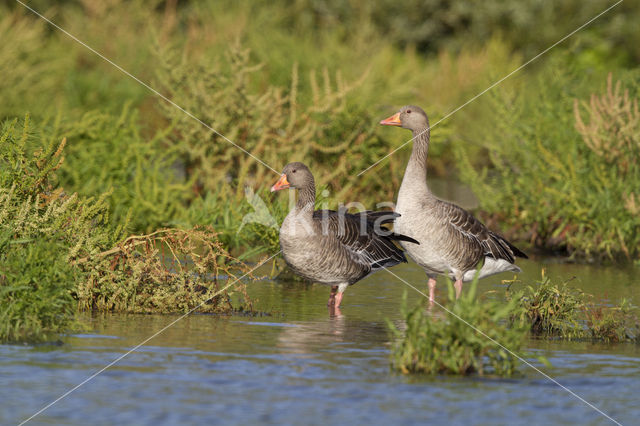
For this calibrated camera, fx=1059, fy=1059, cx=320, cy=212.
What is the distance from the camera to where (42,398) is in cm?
727

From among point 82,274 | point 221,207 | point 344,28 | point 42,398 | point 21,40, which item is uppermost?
point 344,28

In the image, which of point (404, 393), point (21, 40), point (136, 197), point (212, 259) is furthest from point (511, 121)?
point (404, 393)

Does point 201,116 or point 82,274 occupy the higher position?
point 201,116

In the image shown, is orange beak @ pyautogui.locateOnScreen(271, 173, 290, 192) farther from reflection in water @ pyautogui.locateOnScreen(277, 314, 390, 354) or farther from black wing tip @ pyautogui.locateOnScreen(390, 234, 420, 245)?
reflection in water @ pyautogui.locateOnScreen(277, 314, 390, 354)

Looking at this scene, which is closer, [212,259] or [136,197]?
[212,259]

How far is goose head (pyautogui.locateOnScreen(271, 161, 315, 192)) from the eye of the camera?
1165cm

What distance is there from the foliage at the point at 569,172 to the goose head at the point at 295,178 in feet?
17.3

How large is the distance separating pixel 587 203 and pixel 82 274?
8544mm

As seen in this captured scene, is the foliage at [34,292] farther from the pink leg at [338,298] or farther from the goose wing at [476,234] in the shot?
the goose wing at [476,234]

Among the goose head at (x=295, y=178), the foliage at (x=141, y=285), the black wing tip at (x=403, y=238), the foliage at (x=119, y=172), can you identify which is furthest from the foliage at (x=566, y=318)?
the foliage at (x=119, y=172)

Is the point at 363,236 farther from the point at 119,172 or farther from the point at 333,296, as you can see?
the point at 119,172

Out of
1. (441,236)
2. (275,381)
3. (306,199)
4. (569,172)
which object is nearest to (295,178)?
(306,199)

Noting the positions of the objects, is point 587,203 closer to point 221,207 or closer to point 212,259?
point 221,207

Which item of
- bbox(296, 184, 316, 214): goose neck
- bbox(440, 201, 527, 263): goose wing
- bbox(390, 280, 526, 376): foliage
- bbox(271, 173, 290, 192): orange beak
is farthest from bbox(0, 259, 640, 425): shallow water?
bbox(440, 201, 527, 263): goose wing
